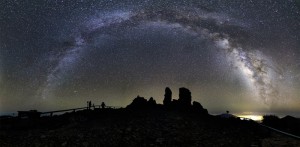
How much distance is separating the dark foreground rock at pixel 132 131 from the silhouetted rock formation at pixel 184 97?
7277 millimetres

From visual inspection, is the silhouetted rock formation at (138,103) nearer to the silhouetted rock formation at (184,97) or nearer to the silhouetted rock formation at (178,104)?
the silhouetted rock formation at (178,104)

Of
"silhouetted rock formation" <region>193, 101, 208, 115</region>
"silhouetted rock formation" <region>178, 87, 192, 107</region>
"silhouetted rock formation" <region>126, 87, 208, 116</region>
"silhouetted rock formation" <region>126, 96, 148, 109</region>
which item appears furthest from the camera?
"silhouetted rock formation" <region>178, 87, 192, 107</region>

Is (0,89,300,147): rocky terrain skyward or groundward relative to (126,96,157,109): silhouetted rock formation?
groundward

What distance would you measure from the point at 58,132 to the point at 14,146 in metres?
4.34

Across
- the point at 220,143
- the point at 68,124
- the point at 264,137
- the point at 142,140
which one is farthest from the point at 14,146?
the point at 264,137

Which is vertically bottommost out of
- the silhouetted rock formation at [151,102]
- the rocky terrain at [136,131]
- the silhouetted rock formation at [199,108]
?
the rocky terrain at [136,131]

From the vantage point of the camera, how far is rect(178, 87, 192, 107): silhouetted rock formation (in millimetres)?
38928

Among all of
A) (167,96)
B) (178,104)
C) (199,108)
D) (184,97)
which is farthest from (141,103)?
(199,108)

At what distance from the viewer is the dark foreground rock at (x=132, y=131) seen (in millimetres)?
21172

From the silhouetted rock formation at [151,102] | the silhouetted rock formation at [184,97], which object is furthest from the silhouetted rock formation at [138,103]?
the silhouetted rock formation at [184,97]

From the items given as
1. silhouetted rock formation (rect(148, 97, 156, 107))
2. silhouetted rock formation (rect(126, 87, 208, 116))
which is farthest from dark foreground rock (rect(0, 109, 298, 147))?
silhouetted rock formation (rect(148, 97, 156, 107))

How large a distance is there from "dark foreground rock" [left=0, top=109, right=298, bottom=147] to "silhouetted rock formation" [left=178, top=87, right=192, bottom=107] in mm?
7277

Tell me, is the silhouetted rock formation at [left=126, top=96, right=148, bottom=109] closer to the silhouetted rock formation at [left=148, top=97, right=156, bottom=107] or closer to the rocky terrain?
the silhouetted rock formation at [left=148, top=97, right=156, bottom=107]

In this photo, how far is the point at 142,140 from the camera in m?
21.8
